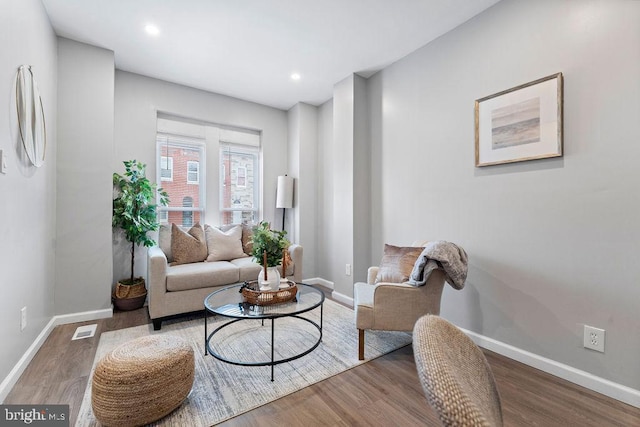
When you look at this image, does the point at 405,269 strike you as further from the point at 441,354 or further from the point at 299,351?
the point at 441,354

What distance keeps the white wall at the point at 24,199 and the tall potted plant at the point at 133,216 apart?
1.83 feet

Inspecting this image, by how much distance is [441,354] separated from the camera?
0.57m

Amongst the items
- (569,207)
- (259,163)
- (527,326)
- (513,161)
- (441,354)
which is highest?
(259,163)

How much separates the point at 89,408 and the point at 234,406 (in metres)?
0.80

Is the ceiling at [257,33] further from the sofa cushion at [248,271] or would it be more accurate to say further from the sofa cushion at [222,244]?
the sofa cushion at [248,271]

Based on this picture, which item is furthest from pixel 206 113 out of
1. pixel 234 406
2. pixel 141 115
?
pixel 234 406

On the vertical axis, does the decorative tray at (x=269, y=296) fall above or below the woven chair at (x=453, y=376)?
below

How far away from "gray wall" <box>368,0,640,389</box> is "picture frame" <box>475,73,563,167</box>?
0.06m

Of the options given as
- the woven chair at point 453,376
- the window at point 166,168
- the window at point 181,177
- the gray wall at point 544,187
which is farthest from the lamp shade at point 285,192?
the woven chair at point 453,376

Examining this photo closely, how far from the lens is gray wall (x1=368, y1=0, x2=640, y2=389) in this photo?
5.65 ft

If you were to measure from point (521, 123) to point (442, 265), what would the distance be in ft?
3.99

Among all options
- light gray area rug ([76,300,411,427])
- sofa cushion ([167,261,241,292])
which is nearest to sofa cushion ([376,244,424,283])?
light gray area rug ([76,300,411,427])

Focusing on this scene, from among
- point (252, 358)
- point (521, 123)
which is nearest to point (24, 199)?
point (252, 358)

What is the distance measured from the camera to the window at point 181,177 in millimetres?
3703
